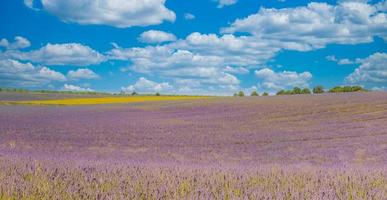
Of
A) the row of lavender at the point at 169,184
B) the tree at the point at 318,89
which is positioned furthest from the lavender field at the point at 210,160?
the tree at the point at 318,89

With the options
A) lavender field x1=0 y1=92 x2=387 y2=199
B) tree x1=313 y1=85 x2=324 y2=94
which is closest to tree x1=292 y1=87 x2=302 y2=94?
tree x1=313 y1=85 x2=324 y2=94

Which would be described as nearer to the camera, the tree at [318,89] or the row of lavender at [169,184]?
the row of lavender at [169,184]

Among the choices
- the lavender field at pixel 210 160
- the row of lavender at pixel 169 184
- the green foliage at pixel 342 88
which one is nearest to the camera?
the row of lavender at pixel 169 184

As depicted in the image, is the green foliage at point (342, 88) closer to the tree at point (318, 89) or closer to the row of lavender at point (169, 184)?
the tree at point (318, 89)

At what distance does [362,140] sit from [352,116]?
7.74 metres

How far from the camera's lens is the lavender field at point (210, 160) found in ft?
12.5

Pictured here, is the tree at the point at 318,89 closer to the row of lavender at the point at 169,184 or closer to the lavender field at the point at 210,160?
the lavender field at the point at 210,160

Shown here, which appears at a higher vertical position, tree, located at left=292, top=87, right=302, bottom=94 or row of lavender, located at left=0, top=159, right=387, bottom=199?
tree, located at left=292, top=87, right=302, bottom=94

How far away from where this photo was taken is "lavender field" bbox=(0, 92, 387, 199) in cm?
380

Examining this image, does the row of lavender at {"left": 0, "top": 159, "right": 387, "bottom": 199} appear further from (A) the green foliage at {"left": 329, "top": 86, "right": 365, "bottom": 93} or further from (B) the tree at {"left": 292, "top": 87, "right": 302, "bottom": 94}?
(B) the tree at {"left": 292, "top": 87, "right": 302, "bottom": 94}

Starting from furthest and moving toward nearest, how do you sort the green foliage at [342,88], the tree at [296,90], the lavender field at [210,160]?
1. the tree at [296,90]
2. the green foliage at [342,88]
3. the lavender field at [210,160]

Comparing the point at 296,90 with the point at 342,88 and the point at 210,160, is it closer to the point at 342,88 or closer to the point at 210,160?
the point at 342,88

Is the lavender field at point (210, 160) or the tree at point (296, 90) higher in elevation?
the tree at point (296, 90)

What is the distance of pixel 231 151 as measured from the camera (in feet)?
34.9
